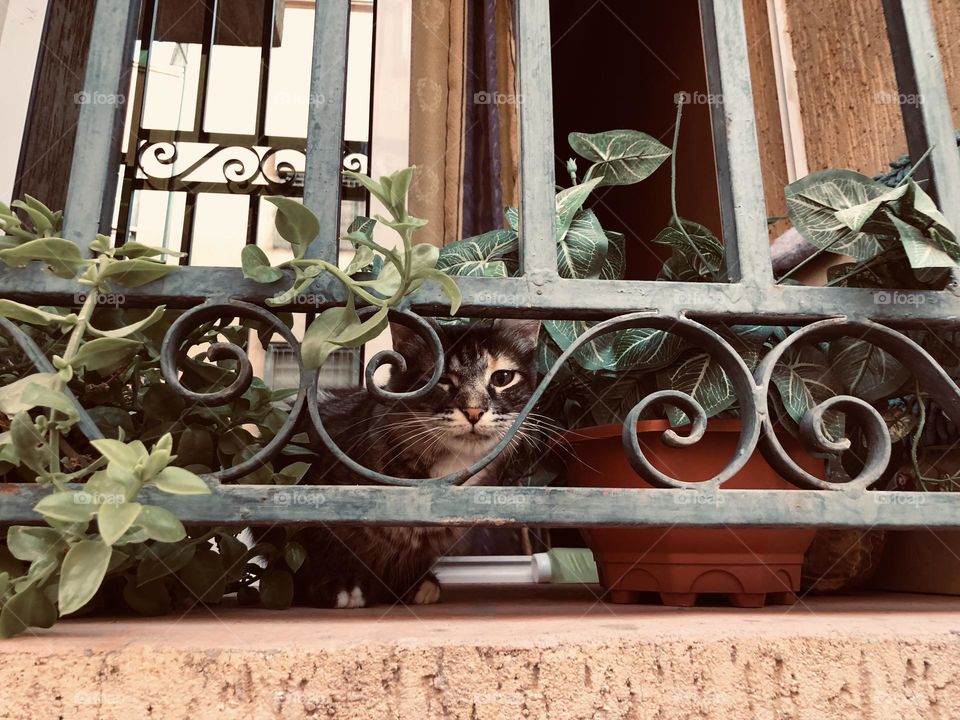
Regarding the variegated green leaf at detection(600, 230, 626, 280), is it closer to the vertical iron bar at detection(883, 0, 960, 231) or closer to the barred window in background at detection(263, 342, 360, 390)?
the vertical iron bar at detection(883, 0, 960, 231)

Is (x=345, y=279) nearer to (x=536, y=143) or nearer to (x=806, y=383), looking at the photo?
(x=536, y=143)

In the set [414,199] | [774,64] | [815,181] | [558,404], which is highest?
[774,64]

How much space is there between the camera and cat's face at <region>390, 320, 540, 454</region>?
132 cm

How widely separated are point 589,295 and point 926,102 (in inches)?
19.8

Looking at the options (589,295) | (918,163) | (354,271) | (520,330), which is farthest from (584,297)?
(520,330)

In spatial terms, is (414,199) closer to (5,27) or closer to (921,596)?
(5,27)

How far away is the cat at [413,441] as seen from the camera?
Answer: 1.13 metres

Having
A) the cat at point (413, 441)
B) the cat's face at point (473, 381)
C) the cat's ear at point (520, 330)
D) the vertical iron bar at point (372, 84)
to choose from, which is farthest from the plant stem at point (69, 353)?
the vertical iron bar at point (372, 84)

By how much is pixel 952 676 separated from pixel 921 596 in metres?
0.57

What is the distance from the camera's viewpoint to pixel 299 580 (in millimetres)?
1144

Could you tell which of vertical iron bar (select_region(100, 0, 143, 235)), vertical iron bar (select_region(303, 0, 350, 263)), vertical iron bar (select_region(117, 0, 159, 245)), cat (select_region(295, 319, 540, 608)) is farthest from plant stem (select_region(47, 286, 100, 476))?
vertical iron bar (select_region(117, 0, 159, 245))

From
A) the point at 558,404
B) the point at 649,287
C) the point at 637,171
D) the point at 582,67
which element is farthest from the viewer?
the point at 582,67

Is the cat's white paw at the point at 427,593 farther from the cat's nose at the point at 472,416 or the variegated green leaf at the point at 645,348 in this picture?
the variegated green leaf at the point at 645,348

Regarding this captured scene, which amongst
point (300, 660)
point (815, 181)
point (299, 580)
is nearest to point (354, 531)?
point (299, 580)
